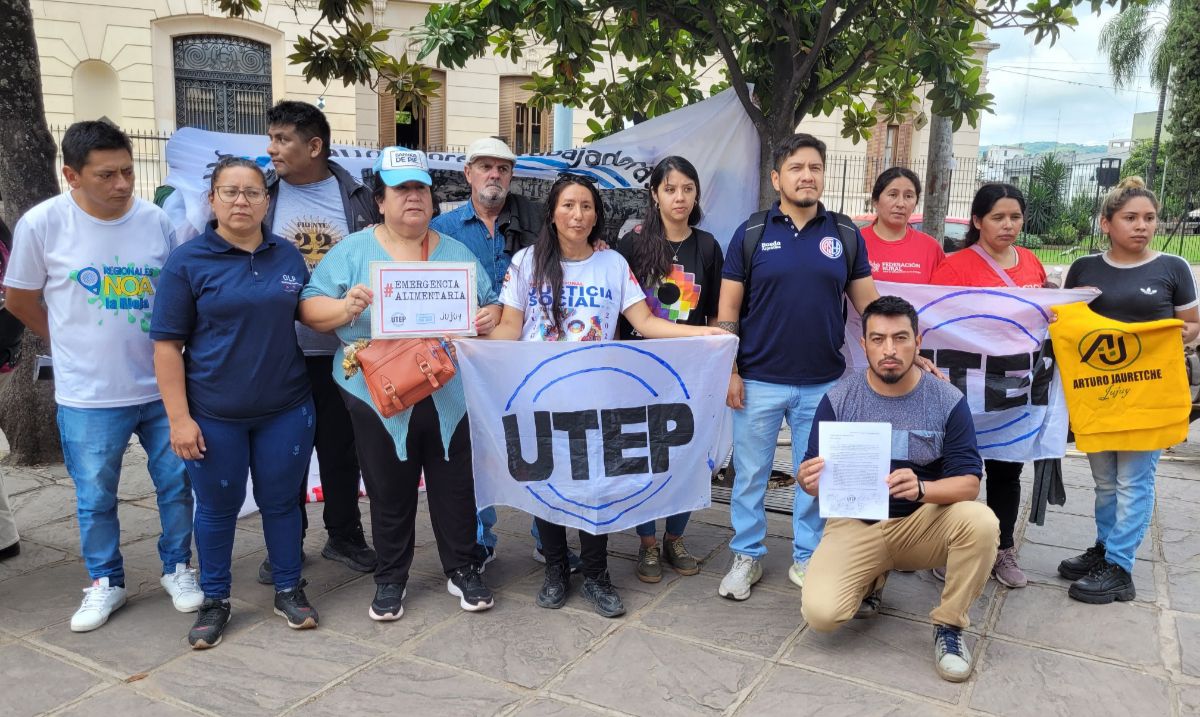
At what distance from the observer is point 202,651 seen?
11.2ft

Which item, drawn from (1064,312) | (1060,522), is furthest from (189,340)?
(1060,522)

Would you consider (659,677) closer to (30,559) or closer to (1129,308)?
(1129,308)

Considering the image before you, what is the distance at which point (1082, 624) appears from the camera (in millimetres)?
3701

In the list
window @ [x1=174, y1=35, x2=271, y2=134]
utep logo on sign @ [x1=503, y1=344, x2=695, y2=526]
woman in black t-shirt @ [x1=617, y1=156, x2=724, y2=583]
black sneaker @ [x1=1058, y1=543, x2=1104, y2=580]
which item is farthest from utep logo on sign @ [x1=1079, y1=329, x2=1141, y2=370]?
window @ [x1=174, y1=35, x2=271, y2=134]

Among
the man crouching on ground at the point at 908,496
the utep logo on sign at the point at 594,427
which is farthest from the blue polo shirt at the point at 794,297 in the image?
the utep logo on sign at the point at 594,427

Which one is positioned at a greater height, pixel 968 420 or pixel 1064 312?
pixel 1064 312

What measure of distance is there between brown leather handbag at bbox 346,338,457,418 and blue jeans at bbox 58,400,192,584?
A: 38.4 inches

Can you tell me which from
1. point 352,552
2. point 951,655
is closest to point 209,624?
point 352,552

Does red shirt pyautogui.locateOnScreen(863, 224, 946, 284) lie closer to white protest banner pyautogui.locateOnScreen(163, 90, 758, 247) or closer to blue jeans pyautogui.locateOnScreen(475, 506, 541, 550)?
white protest banner pyautogui.locateOnScreen(163, 90, 758, 247)

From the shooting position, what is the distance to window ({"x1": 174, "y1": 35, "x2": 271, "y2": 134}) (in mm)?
20359

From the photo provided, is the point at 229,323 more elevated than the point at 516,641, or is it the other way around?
the point at 229,323

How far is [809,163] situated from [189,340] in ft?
8.77

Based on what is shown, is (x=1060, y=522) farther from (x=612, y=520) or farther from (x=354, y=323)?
(x=354, y=323)

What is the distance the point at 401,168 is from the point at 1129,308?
129 inches
